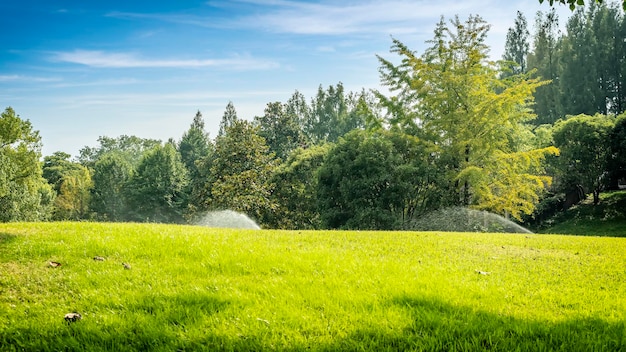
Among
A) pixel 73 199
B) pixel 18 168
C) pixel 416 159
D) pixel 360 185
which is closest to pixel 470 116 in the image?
pixel 416 159

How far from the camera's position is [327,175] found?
92.6ft

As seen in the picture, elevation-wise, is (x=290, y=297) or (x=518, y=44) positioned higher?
(x=518, y=44)

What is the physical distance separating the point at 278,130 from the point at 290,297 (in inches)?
1839

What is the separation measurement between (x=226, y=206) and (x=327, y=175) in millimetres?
7157

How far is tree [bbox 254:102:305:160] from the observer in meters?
49.8

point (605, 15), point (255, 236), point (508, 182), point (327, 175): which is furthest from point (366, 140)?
point (605, 15)

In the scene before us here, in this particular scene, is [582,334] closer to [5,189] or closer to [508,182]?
[508,182]

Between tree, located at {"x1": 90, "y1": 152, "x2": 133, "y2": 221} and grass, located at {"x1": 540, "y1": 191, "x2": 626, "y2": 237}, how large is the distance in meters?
55.9

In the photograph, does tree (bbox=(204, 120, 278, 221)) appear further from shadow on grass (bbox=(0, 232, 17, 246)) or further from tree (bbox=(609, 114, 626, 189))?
tree (bbox=(609, 114, 626, 189))

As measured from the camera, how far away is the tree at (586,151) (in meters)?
31.1

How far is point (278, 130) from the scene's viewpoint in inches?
1989

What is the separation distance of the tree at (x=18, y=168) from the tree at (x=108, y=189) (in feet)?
74.7

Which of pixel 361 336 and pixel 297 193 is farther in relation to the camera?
pixel 297 193

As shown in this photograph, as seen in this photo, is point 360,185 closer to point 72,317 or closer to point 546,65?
point 72,317
